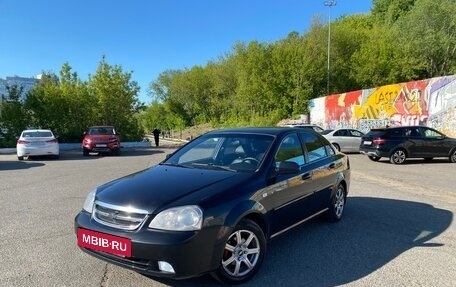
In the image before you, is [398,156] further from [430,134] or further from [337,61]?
[337,61]

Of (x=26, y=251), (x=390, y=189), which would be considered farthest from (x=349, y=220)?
(x=26, y=251)

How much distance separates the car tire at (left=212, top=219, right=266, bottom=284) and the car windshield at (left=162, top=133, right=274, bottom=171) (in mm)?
778

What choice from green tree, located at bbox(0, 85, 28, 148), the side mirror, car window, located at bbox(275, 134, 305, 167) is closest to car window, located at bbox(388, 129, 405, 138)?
car window, located at bbox(275, 134, 305, 167)

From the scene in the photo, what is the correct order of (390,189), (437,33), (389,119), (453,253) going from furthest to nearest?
(437,33)
(389,119)
(390,189)
(453,253)

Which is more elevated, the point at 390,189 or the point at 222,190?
the point at 222,190

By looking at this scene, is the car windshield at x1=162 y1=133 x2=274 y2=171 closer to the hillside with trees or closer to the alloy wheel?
the alloy wheel

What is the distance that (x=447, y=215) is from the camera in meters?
7.12

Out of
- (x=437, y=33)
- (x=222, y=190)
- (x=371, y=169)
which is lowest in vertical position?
(x=371, y=169)

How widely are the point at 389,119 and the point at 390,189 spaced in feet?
59.6

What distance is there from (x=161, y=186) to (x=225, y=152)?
4.28ft

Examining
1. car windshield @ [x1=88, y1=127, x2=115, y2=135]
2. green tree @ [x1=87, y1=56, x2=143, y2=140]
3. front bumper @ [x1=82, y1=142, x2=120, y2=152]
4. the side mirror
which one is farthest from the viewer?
green tree @ [x1=87, y1=56, x2=143, y2=140]

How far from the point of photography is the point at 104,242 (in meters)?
3.88

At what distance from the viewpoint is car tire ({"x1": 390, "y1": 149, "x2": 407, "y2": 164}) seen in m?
16.8

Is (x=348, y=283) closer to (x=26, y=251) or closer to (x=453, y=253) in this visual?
(x=453, y=253)
